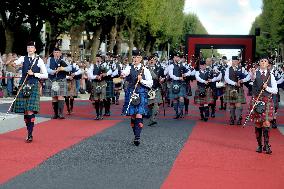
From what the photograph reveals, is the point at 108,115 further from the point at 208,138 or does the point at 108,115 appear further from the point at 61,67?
the point at 208,138

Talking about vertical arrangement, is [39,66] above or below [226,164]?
above

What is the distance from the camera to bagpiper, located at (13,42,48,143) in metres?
11.6

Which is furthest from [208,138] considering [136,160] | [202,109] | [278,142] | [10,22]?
[10,22]

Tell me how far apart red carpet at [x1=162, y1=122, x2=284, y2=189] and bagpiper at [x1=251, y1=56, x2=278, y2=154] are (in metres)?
0.41

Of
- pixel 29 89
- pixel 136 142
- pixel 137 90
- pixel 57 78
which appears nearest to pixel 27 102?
pixel 29 89

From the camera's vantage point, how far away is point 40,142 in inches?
458

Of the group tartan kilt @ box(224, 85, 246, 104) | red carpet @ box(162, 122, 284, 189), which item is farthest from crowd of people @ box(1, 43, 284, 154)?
red carpet @ box(162, 122, 284, 189)

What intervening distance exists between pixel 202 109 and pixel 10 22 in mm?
21471

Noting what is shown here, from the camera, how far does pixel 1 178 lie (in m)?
7.92

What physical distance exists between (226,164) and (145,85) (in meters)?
2.87

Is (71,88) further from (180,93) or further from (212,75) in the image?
(212,75)

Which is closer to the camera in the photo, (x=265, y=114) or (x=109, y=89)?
(x=265, y=114)

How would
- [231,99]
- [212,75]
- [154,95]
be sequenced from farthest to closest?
[212,75] < [154,95] < [231,99]

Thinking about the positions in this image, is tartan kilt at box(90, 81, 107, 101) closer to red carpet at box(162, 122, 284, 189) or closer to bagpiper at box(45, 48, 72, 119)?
bagpiper at box(45, 48, 72, 119)
